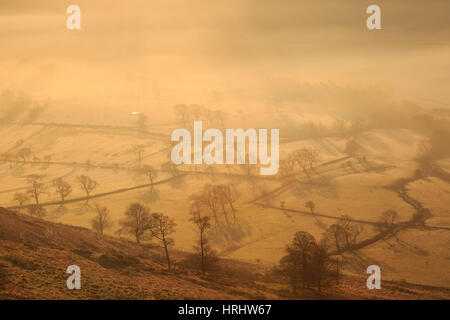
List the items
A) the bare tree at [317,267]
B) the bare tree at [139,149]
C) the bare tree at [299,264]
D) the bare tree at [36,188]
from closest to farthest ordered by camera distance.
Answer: the bare tree at [299,264]
the bare tree at [317,267]
the bare tree at [36,188]
the bare tree at [139,149]

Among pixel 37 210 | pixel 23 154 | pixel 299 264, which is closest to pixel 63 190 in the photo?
pixel 37 210

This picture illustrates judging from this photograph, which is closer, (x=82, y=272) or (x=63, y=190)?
(x=82, y=272)

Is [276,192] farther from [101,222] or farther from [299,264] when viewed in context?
[299,264]

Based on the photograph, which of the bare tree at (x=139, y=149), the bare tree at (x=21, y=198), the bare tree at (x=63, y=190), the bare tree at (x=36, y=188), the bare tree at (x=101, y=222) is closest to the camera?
the bare tree at (x=101, y=222)

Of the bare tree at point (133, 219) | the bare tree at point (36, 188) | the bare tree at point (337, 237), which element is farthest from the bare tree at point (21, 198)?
the bare tree at point (337, 237)

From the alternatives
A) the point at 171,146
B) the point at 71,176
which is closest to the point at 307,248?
the point at 71,176

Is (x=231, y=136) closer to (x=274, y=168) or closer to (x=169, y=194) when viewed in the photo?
(x=274, y=168)

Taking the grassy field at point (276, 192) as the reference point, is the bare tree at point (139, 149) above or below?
above

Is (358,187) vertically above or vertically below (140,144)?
below

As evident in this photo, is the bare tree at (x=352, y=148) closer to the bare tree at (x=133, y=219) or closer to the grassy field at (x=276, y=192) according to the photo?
the grassy field at (x=276, y=192)
